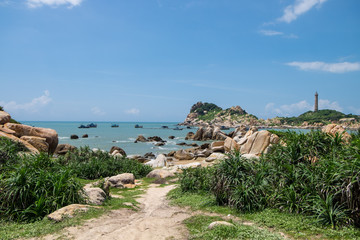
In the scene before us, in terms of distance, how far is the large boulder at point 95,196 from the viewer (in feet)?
29.0

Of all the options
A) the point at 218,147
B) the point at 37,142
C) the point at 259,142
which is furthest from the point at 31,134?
the point at 218,147

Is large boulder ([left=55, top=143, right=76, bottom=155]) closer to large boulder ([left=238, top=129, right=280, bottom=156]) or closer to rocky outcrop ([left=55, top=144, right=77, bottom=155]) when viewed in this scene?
rocky outcrop ([left=55, top=144, right=77, bottom=155])

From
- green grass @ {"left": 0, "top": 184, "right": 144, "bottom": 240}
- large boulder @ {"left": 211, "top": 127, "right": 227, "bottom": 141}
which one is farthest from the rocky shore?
green grass @ {"left": 0, "top": 184, "right": 144, "bottom": 240}

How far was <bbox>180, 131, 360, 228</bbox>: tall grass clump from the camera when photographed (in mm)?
6352

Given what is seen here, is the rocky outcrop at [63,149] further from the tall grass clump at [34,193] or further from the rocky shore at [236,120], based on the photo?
the rocky shore at [236,120]

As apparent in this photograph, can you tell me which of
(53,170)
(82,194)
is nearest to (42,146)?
(53,170)

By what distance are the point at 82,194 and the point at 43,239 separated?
115 inches

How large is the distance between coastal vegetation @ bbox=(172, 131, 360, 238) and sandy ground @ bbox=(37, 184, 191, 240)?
4.24 ft

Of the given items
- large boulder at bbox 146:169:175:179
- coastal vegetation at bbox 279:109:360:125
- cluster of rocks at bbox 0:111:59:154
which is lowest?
large boulder at bbox 146:169:175:179

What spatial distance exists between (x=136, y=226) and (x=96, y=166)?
31.7 ft

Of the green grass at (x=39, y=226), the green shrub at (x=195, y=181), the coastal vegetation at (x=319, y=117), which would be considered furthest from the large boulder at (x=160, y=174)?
the coastal vegetation at (x=319, y=117)

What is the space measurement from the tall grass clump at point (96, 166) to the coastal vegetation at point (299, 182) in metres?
7.61

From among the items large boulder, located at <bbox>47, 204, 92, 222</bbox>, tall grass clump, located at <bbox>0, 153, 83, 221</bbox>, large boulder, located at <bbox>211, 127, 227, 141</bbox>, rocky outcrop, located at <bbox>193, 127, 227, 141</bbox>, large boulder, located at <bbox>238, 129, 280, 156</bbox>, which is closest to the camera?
large boulder, located at <bbox>47, 204, 92, 222</bbox>

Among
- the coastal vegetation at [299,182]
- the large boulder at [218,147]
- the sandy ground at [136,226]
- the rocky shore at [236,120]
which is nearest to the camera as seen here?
the sandy ground at [136,226]
